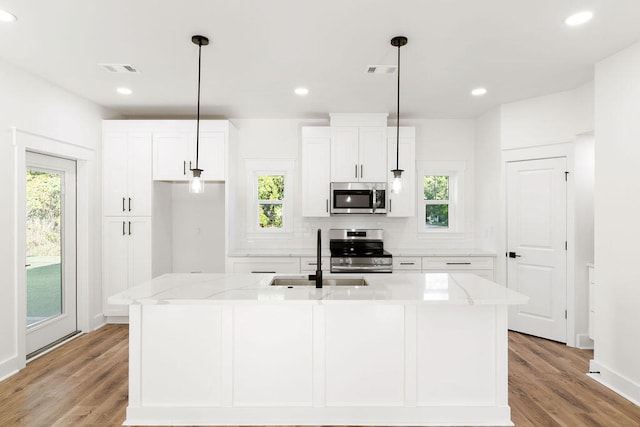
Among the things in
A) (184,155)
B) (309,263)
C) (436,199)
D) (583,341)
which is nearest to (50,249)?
(184,155)

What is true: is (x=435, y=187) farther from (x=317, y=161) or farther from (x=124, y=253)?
(x=124, y=253)

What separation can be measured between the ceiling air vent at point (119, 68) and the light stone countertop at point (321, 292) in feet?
6.44

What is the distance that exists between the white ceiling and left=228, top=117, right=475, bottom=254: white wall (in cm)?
83

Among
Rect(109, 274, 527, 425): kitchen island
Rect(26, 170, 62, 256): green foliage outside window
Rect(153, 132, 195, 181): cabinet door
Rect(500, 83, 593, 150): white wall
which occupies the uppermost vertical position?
Rect(500, 83, 593, 150): white wall

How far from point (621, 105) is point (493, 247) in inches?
85.1

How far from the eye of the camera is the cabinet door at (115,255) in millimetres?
4512

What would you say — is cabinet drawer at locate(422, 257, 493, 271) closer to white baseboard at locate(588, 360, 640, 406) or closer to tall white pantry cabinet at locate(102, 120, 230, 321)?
white baseboard at locate(588, 360, 640, 406)

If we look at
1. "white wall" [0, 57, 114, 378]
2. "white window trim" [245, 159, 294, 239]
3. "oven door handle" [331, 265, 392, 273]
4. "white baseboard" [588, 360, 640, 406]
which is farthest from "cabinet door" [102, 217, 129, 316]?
"white baseboard" [588, 360, 640, 406]

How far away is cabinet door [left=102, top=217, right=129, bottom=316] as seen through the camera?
4512mm

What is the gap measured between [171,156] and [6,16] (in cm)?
219

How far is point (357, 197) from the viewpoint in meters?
4.75

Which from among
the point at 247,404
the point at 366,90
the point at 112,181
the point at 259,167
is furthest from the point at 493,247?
the point at 112,181

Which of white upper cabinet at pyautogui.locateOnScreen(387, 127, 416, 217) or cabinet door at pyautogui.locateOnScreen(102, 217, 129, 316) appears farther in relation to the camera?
white upper cabinet at pyautogui.locateOnScreen(387, 127, 416, 217)

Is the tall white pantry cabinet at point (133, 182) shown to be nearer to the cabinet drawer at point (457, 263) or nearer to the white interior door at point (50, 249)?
the white interior door at point (50, 249)
